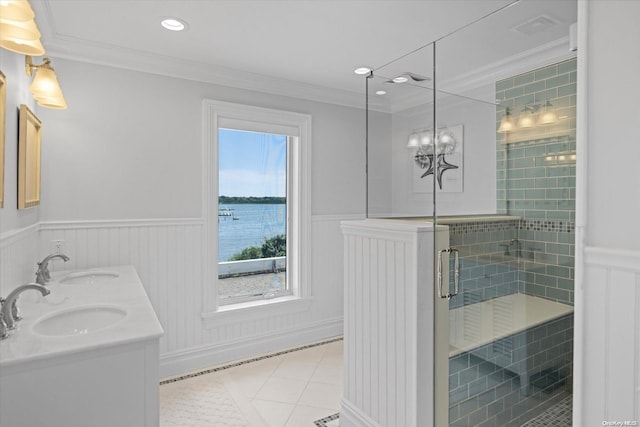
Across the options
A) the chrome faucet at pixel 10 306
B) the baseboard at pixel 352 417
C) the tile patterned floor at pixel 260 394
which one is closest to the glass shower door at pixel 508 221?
the baseboard at pixel 352 417

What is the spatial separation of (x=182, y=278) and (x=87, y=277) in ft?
2.39

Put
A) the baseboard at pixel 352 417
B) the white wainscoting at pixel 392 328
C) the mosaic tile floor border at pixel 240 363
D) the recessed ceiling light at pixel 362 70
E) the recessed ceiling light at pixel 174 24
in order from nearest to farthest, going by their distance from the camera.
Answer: the white wainscoting at pixel 392 328, the baseboard at pixel 352 417, the recessed ceiling light at pixel 174 24, the mosaic tile floor border at pixel 240 363, the recessed ceiling light at pixel 362 70

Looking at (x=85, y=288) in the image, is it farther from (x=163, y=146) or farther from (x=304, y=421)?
(x=304, y=421)

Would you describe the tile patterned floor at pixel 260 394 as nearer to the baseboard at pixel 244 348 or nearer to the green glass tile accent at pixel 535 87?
the baseboard at pixel 244 348

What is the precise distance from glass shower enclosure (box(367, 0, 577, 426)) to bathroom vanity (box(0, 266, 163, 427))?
1.31 metres

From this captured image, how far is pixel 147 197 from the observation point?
9.32ft

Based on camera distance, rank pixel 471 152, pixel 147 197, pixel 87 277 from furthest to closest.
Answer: pixel 147 197
pixel 87 277
pixel 471 152

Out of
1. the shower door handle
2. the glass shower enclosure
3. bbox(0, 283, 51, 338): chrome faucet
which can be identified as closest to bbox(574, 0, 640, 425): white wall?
the glass shower enclosure

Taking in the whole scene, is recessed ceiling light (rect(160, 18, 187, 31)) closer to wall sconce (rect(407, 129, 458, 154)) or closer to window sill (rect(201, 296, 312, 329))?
wall sconce (rect(407, 129, 458, 154))

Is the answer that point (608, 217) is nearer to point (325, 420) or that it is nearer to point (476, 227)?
point (476, 227)

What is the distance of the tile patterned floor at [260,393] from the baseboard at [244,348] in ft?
0.28

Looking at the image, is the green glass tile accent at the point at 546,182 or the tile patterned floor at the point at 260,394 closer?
the green glass tile accent at the point at 546,182

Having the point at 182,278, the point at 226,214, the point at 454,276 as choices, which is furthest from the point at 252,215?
the point at 454,276

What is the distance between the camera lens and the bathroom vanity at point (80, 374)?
3.51 feet
